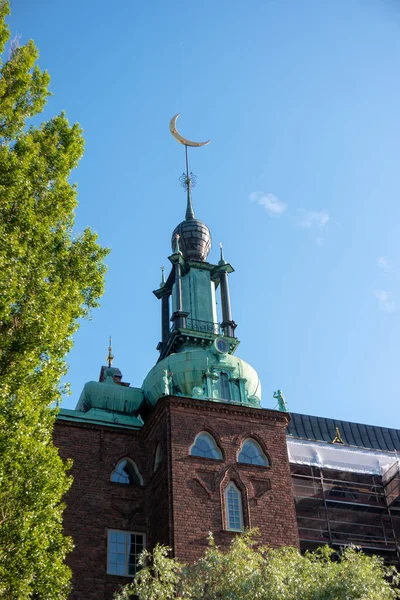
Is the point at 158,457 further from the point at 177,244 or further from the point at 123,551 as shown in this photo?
the point at 177,244

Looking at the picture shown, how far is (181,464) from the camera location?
28.8 metres

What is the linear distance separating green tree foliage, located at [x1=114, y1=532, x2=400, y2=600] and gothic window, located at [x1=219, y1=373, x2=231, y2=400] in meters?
11.0

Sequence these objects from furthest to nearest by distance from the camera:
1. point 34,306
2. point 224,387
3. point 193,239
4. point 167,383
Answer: point 193,239
point 224,387
point 167,383
point 34,306

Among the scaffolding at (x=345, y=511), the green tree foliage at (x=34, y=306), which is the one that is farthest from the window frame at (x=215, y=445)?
the green tree foliage at (x=34, y=306)

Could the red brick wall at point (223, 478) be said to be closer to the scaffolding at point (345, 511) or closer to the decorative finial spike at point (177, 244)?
the scaffolding at point (345, 511)

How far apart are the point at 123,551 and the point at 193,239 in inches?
669

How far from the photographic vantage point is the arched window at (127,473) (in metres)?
30.5

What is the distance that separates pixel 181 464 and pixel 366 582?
10684mm

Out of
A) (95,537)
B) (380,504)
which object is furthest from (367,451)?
(95,537)

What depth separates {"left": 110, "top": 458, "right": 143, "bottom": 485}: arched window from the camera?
99.9 ft

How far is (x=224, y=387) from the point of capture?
32562 mm

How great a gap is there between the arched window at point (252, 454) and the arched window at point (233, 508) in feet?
4.10

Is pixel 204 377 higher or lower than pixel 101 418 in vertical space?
higher

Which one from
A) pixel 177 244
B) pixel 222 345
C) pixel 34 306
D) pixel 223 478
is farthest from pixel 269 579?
pixel 177 244
